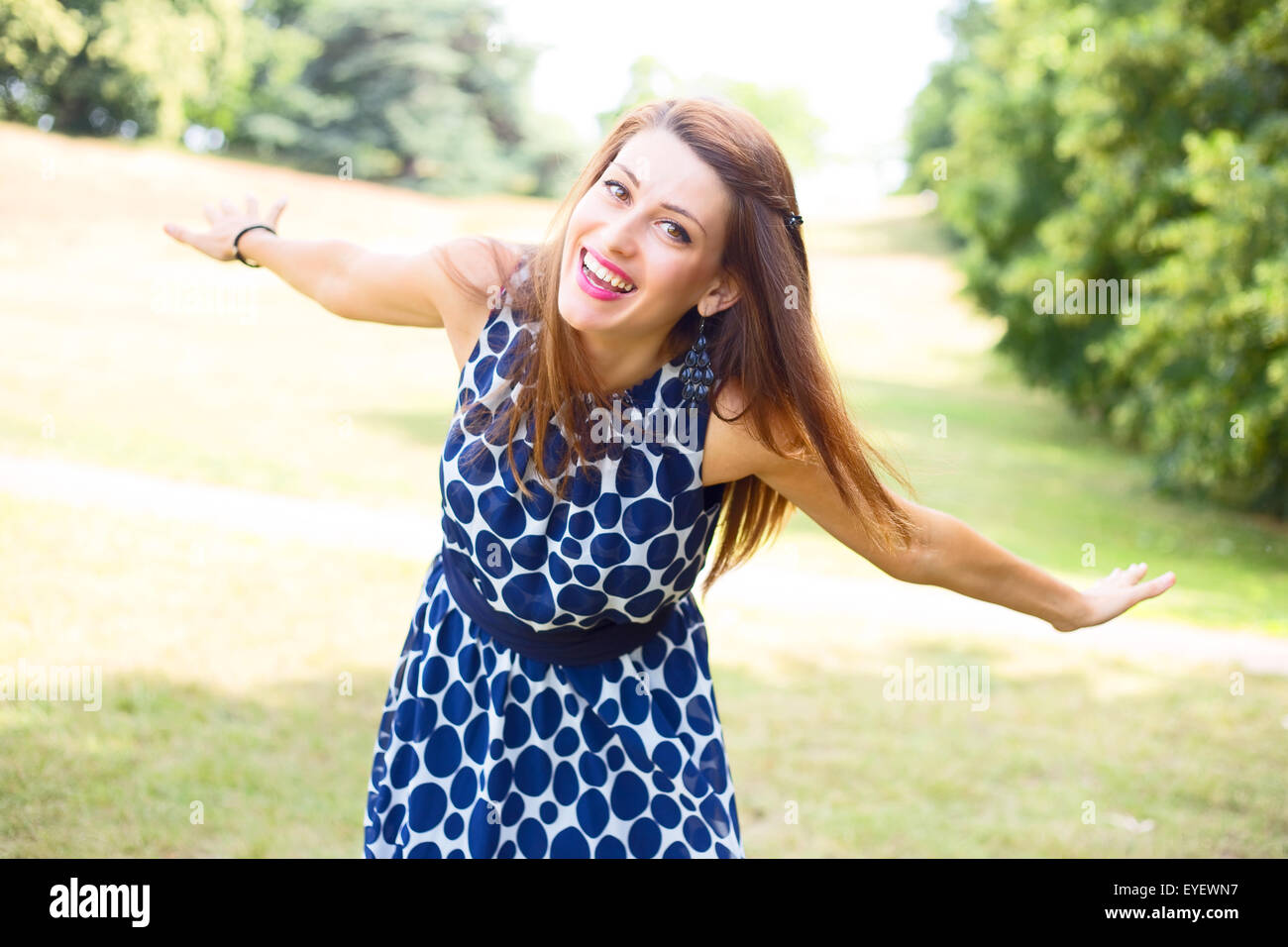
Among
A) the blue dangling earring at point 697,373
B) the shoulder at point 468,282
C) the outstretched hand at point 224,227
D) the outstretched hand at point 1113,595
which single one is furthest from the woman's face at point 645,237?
the outstretched hand at point 1113,595

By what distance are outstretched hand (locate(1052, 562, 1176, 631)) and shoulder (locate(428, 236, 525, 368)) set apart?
1.43m

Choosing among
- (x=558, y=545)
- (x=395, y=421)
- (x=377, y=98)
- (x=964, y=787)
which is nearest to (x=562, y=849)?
(x=558, y=545)

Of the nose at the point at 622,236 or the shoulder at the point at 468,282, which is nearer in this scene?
the nose at the point at 622,236

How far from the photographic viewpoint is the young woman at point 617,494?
2283 mm

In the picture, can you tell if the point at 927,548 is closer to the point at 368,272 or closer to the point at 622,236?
the point at 622,236

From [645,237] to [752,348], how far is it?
31cm

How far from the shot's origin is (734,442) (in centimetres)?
230

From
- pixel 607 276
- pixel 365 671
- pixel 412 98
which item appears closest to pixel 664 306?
pixel 607 276

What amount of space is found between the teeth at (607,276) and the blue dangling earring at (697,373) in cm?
20

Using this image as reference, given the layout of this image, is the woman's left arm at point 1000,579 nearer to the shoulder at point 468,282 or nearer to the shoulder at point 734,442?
the shoulder at point 734,442

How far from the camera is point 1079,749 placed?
501cm

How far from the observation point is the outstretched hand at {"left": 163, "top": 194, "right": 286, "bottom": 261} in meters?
2.90

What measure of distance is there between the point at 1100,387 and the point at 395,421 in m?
9.23
